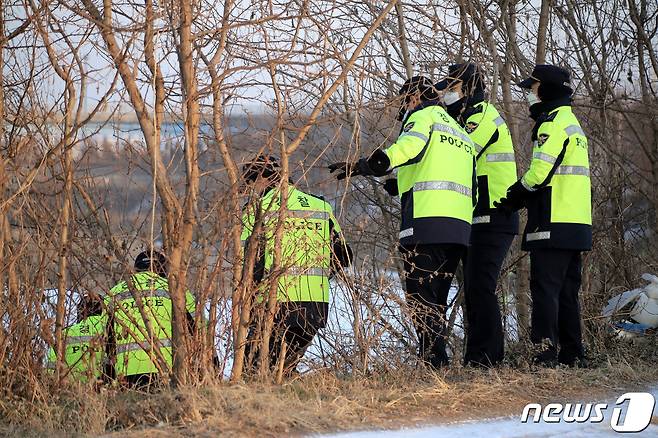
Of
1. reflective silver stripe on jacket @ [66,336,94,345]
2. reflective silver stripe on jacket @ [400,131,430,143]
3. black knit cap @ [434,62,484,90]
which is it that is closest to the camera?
reflective silver stripe on jacket @ [66,336,94,345]

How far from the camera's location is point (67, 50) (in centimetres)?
575

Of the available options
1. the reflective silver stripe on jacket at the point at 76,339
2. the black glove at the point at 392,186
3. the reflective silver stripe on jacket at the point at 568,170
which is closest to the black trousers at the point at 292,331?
the reflective silver stripe on jacket at the point at 76,339

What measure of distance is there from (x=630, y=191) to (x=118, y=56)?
22.4 ft

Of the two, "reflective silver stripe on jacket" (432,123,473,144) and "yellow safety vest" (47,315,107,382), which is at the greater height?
"reflective silver stripe on jacket" (432,123,473,144)

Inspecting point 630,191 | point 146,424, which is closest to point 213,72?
point 146,424

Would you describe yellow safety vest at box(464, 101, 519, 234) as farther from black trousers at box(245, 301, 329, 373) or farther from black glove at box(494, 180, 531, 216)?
black trousers at box(245, 301, 329, 373)

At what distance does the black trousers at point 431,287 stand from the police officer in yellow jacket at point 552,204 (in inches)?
23.5

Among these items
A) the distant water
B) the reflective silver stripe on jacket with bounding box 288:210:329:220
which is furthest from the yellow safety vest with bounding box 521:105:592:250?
the distant water

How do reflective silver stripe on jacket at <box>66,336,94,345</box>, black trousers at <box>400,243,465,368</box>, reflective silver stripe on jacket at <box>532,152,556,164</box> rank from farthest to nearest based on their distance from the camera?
reflective silver stripe on jacket at <box>532,152,556,164</box> → black trousers at <box>400,243,465,368</box> → reflective silver stripe on jacket at <box>66,336,94,345</box>

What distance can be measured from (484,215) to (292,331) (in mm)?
1714

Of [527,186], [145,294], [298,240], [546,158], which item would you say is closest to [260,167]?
[298,240]

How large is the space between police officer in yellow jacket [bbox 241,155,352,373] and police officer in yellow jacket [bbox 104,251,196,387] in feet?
1.68

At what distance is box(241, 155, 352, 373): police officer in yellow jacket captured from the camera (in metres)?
5.62

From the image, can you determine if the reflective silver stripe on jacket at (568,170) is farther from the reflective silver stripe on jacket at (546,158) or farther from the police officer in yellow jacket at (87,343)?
the police officer in yellow jacket at (87,343)
